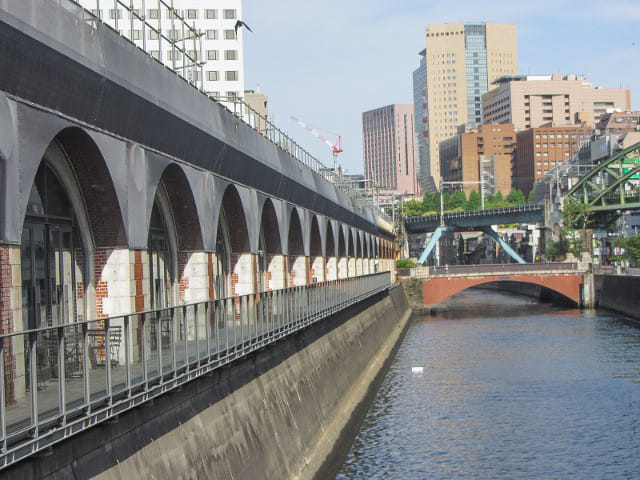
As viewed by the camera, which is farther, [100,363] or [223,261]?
[223,261]

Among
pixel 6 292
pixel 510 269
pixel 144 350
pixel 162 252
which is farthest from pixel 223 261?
pixel 510 269

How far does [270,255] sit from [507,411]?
501 inches

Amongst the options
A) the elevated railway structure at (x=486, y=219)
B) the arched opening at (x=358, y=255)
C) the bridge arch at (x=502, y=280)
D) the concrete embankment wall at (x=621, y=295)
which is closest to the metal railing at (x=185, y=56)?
the arched opening at (x=358, y=255)

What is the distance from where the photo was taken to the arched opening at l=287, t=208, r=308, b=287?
44.3 metres

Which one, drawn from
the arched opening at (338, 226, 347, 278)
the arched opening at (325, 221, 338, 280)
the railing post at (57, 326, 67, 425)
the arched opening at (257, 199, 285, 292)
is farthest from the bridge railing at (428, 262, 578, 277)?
the railing post at (57, 326, 67, 425)

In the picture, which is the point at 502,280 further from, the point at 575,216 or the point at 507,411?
the point at 507,411

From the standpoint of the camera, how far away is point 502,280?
101062 mm

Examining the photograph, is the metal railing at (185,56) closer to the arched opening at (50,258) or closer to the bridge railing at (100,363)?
the arched opening at (50,258)

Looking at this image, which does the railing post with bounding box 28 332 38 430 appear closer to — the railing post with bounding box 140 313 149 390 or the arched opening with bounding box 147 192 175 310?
the railing post with bounding box 140 313 149 390

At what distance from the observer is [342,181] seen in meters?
70.2

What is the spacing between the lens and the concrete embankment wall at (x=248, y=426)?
13.8m

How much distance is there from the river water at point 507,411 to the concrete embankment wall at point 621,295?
13.5m

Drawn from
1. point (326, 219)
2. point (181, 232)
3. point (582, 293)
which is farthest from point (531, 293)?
point (181, 232)

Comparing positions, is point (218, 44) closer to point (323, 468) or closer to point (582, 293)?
point (582, 293)
